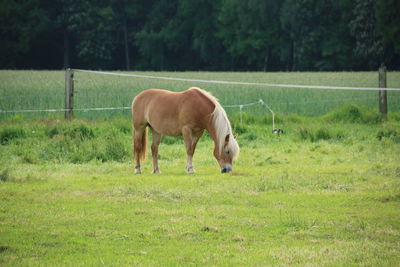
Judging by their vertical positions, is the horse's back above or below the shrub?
above

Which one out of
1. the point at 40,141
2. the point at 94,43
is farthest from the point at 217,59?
the point at 40,141

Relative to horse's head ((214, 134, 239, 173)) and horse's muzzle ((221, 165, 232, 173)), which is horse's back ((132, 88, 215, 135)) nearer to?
horse's head ((214, 134, 239, 173))

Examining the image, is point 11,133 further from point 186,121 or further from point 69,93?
point 186,121

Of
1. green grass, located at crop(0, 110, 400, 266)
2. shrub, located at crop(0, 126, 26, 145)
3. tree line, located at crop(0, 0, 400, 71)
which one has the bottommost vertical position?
green grass, located at crop(0, 110, 400, 266)

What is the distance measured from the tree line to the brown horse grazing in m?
42.5

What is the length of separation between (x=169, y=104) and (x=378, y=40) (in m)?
45.2

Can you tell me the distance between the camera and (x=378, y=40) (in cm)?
5475

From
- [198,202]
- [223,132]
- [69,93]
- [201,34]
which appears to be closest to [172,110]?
[223,132]

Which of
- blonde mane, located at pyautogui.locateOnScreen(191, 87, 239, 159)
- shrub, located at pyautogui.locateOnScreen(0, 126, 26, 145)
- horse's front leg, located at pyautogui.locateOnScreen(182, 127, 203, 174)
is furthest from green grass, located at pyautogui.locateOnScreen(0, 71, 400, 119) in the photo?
blonde mane, located at pyautogui.locateOnScreen(191, 87, 239, 159)

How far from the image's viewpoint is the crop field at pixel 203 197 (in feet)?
21.7

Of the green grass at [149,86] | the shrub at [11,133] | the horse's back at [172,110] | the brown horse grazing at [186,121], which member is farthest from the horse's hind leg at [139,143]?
the green grass at [149,86]

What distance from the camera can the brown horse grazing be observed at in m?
11.8

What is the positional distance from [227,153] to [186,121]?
1.07 metres

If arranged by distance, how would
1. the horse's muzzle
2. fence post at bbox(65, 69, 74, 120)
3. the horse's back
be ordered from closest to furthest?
1. the horse's muzzle
2. the horse's back
3. fence post at bbox(65, 69, 74, 120)
